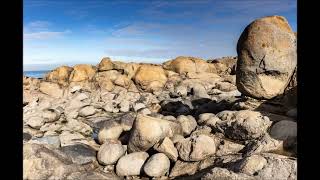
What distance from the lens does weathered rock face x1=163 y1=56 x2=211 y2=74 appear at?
157 feet

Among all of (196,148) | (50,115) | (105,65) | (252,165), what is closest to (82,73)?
(105,65)

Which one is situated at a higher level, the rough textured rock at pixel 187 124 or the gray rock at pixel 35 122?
the rough textured rock at pixel 187 124

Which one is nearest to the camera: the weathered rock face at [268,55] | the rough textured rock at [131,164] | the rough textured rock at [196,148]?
the rough textured rock at [131,164]

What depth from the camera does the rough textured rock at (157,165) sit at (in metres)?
14.0

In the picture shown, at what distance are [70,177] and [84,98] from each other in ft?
86.5

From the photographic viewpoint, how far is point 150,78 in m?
44.0

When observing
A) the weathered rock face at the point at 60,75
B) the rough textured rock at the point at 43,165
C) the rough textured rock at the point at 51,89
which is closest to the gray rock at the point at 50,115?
the rough textured rock at the point at 51,89

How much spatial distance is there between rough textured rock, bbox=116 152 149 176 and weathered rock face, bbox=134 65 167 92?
27431 mm

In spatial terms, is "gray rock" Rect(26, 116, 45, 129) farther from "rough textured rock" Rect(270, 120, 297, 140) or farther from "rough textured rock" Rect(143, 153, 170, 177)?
"rough textured rock" Rect(270, 120, 297, 140)

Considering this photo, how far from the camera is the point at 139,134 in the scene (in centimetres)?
1591

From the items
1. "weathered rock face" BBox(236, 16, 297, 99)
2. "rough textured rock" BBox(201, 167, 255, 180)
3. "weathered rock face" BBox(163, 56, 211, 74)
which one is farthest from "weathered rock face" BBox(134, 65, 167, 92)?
"rough textured rock" BBox(201, 167, 255, 180)

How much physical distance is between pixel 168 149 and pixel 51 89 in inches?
1090

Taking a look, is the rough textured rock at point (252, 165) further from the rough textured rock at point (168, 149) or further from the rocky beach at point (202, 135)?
the rough textured rock at point (168, 149)

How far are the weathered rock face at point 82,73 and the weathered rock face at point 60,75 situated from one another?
74cm
